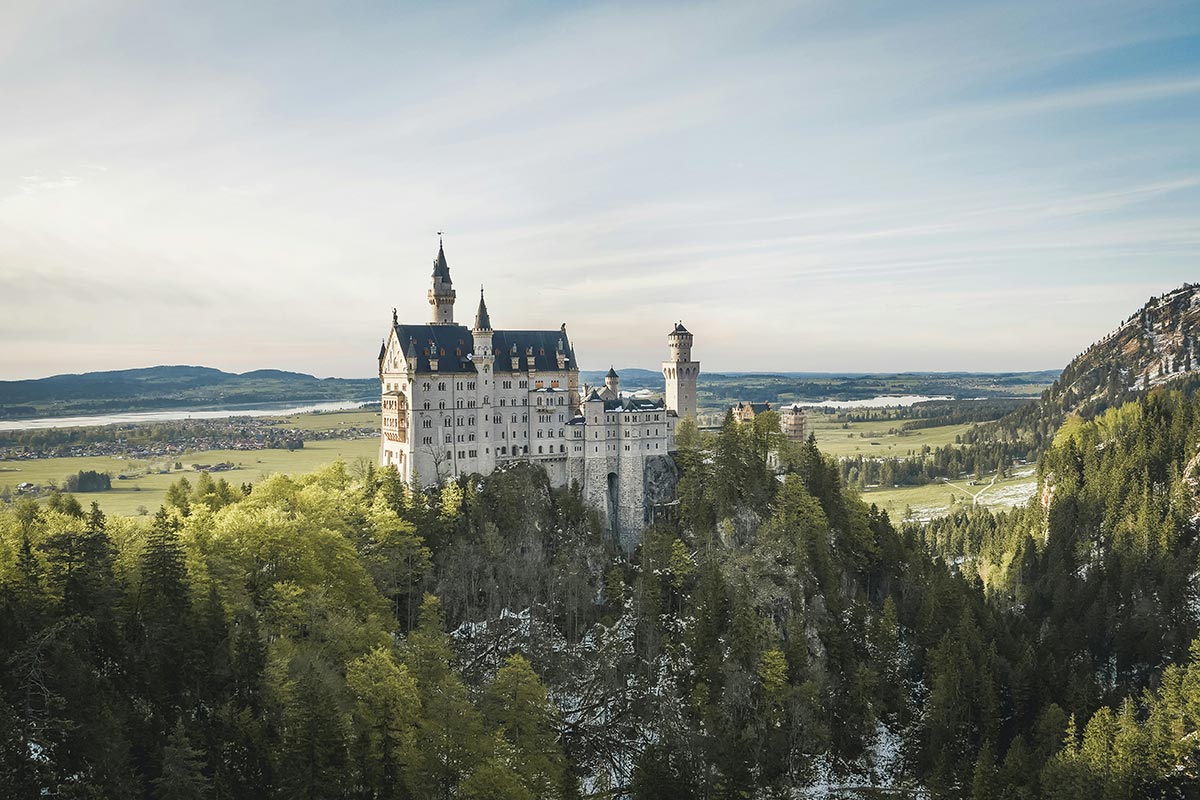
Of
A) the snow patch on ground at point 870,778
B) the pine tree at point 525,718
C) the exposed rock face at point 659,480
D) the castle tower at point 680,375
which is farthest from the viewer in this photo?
the castle tower at point 680,375

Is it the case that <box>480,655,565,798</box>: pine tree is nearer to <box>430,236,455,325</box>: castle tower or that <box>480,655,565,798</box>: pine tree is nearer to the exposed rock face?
the exposed rock face

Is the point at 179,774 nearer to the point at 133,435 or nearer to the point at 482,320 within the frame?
the point at 482,320

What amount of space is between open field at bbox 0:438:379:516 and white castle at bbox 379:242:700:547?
1150 inches

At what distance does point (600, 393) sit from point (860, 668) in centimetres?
4517

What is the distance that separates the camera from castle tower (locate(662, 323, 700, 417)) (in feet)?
Answer: 378

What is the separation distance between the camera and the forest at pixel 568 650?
2124 inches

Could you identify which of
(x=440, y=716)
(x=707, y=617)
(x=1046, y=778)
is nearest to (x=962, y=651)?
(x=1046, y=778)

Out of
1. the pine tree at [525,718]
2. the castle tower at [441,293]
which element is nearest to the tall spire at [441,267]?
the castle tower at [441,293]

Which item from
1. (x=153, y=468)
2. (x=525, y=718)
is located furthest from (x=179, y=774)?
(x=153, y=468)

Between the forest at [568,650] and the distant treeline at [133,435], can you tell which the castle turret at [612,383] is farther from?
the distant treeline at [133,435]

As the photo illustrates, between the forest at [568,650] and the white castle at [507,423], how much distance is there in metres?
3.70

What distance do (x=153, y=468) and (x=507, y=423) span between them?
74.1 metres

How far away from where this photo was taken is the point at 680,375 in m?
115

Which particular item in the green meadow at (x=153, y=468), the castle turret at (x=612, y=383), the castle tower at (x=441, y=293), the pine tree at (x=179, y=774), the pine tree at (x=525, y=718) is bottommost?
the pine tree at (x=525, y=718)
